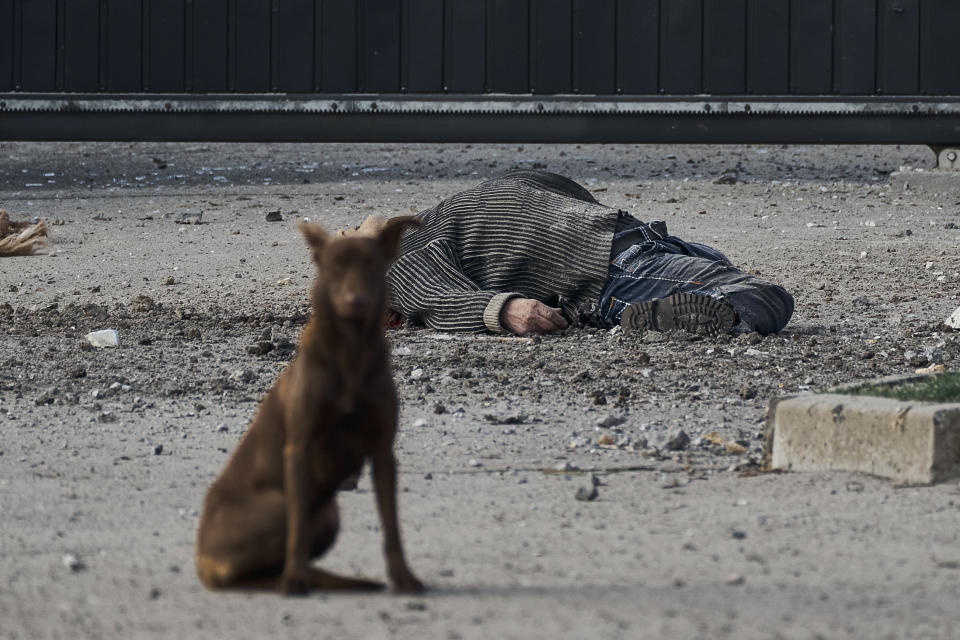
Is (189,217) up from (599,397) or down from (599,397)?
up

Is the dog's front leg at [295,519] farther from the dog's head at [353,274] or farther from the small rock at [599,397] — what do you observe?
the small rock at [599,397]

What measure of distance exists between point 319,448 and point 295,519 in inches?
6.1

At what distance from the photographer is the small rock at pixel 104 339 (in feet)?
21.2

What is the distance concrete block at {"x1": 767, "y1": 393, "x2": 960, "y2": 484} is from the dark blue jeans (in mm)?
1986

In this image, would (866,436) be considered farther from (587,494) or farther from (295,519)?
(295,519)

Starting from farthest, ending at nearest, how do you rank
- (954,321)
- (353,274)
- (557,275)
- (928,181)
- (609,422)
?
1. (928,181)
2. (954,321)
3. (557,275)
4. (609,422)
5. (353,274)

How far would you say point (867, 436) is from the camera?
406 cm

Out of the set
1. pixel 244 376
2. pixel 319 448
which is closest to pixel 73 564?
pixel 319 448

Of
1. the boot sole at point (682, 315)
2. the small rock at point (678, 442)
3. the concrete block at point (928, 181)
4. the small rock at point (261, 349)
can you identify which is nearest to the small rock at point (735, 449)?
the small rock at point (678, 442)

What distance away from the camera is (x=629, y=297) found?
6.43 metres

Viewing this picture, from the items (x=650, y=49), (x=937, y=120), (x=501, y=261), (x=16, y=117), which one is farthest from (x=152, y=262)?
(x=937, y=120)

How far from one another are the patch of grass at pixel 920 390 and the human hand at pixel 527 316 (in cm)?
223

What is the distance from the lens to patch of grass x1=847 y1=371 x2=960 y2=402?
4.24 metres

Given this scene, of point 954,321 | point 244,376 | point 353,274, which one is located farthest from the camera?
point 954,321
